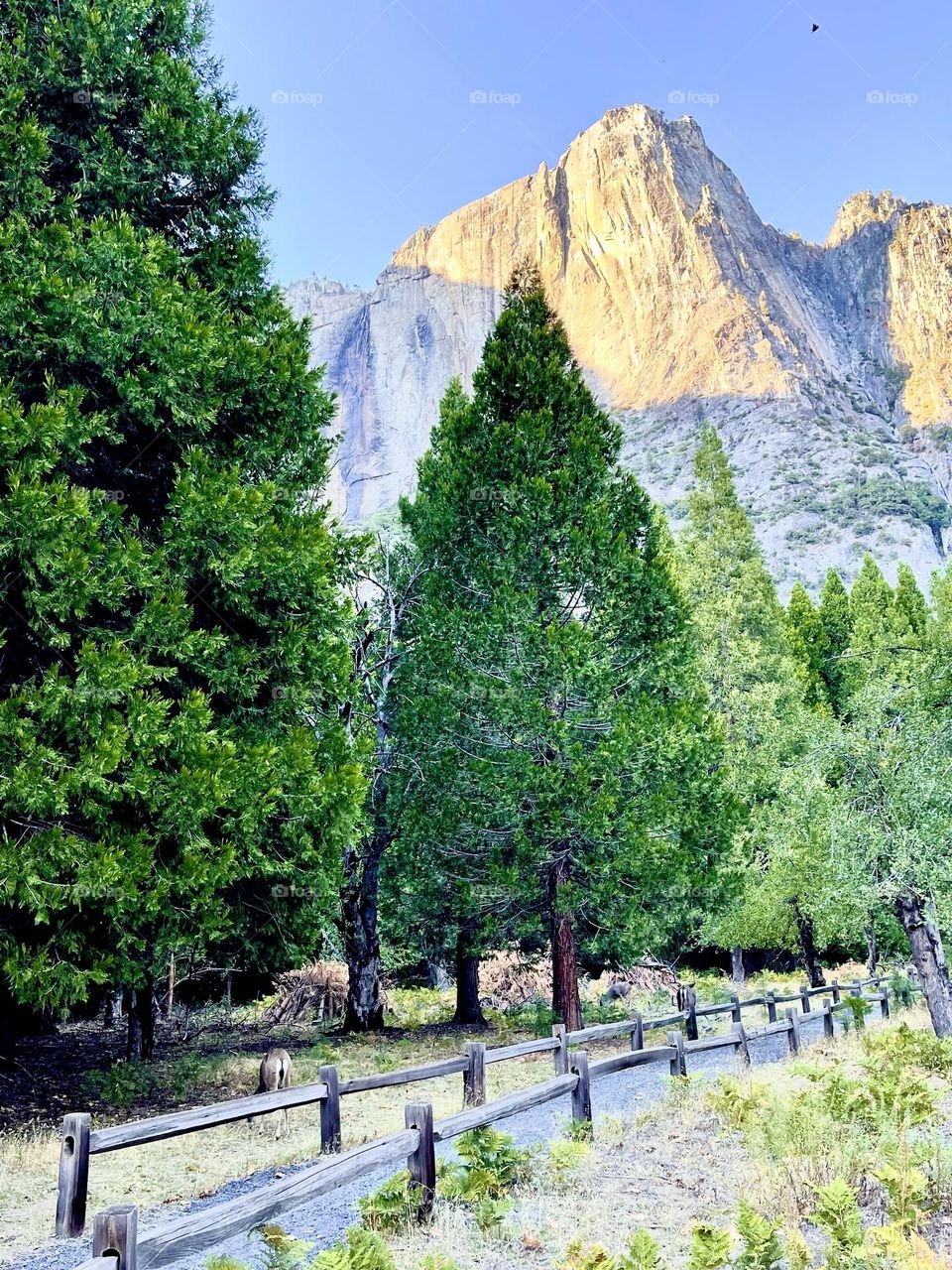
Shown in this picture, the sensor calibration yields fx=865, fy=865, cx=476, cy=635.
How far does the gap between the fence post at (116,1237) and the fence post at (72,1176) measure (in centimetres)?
295

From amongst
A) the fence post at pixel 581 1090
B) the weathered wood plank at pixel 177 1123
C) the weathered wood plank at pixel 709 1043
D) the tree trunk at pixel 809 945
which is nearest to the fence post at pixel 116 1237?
the weathered wood plank at pixel 177 1123

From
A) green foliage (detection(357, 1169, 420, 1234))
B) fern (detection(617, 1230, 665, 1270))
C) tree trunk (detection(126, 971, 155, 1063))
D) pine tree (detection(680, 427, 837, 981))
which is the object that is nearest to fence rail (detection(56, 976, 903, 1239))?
green foliage (detection(357, 1169, 420, 1234))

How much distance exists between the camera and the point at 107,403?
11352mm

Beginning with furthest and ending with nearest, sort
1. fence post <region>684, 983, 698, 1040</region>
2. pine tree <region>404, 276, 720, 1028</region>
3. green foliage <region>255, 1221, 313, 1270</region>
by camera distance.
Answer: fence post <region>684, 983, 698, 1040</region> < pine tree <region>404, 276, 720, 1028</region> < green foliage <region>255, 1221, 313, 1270</region>

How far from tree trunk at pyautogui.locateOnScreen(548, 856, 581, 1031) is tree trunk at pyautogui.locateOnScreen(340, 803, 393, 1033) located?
4397mm

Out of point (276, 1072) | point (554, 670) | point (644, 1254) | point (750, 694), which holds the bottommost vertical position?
point (276, 1072)

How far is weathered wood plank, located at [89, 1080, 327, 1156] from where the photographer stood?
6.43 meters

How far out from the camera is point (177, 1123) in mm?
6680

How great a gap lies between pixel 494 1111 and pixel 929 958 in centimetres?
1156

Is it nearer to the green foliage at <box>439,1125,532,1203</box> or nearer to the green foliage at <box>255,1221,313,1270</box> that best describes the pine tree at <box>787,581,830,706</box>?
the green foliage at <box>439,1125,532,1203</box>

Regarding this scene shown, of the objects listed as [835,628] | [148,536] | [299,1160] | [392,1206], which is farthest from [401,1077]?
[835,628]

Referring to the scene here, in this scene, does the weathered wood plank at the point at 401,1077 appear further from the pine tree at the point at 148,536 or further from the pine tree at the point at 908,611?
the pine tree at the point at 908,611

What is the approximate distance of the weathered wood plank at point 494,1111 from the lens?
239 inches

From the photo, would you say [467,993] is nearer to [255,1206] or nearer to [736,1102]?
[736,1102]
